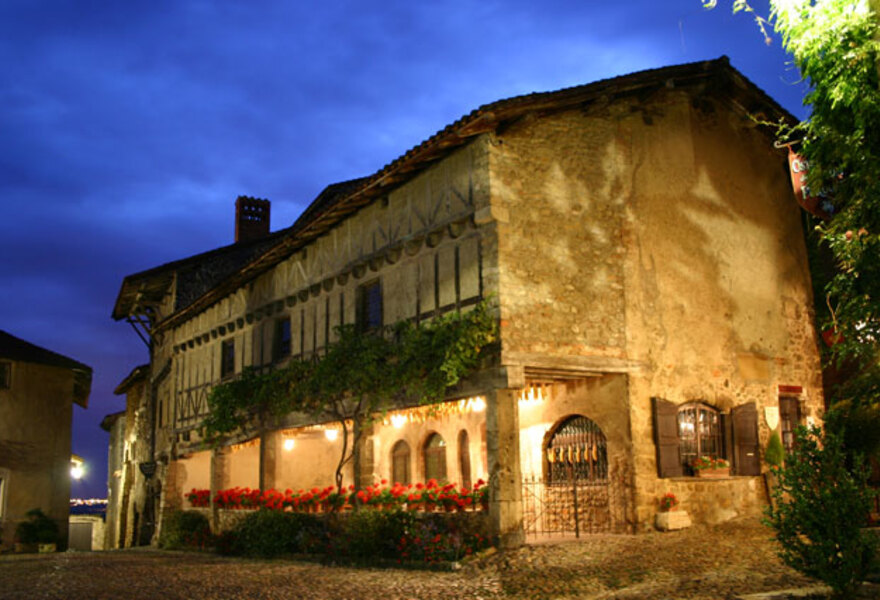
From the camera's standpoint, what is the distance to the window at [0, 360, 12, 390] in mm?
22609

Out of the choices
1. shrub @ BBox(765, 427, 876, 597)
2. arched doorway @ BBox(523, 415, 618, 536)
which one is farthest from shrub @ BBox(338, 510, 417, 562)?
shrub @ BBox(765, 427, 876, 597)

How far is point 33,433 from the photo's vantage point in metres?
22.9

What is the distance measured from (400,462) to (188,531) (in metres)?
5.05

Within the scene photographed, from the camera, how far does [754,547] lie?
1055 centimetres

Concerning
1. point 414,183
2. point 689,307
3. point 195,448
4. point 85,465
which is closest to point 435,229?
point 414,183

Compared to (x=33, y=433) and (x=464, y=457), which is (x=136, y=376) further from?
(x=464, y=457)

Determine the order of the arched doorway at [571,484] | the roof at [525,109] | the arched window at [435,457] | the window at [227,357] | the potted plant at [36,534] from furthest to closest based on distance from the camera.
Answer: the potted plant at [36,534] < the window at [227,357] < the arched window at [435,457] < the arched doorway at [571,484] < the roof at [525,109]

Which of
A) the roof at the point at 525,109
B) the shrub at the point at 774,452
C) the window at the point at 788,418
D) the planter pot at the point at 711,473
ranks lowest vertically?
the planter pot at the point at 711,473

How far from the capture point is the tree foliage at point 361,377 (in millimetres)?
11938

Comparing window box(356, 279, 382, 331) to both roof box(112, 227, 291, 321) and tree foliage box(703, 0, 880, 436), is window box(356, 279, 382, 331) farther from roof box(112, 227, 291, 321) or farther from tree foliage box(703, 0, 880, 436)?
roof box(112, 227, 291, 321)

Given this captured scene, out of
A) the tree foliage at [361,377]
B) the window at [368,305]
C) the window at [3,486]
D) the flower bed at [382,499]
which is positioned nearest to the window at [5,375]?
the window at [3,486]

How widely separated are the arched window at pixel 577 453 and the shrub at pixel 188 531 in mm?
8276

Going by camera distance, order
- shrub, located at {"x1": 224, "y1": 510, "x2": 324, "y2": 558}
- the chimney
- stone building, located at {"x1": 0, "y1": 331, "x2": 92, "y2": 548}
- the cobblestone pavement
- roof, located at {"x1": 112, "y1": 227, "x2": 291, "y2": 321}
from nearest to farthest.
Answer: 1. the cobblestone pavement
2. shrub, located at {"x1": 224, "y1": 510, "x2": 324, "y2": 558}
3. stone building, located at {"x1": 0, "y1": 331, "x2": 92, "y2": 548}
4. roof, located at {"x1": 112, "y1": 227, "x2": 291, "y2": 321}
5. the chimney

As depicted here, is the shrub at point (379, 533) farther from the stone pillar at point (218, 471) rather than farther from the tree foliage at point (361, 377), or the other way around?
the stone pillar at point (218, 471)
